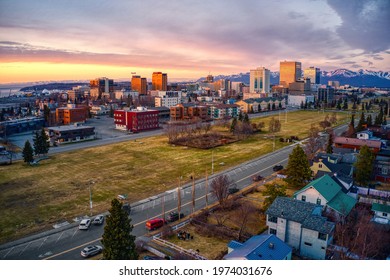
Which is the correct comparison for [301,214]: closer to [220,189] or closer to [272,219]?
[272,219]

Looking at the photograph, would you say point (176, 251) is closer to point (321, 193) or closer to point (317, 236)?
point (317, 236)

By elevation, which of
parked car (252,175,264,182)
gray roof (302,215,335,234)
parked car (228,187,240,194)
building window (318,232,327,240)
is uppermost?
gray roof (302,215,335,234)

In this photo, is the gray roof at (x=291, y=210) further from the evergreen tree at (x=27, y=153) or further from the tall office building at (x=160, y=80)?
the tall office building at (x=160, y=80)

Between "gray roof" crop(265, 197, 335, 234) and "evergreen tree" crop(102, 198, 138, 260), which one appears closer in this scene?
"evergreen tree" crop(102, 198, 138, 260)

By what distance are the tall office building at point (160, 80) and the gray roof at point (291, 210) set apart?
313 feet

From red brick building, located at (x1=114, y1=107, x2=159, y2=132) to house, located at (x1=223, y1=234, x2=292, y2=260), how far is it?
→ 93.7 feet

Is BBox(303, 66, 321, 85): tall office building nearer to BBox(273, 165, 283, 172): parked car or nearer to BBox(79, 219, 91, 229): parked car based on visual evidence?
BBox(273, 165, 283, 172): parked car

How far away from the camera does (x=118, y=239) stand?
8609 millimetres

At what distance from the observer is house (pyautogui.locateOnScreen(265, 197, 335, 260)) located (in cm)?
1039

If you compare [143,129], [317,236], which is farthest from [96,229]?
[143,129]

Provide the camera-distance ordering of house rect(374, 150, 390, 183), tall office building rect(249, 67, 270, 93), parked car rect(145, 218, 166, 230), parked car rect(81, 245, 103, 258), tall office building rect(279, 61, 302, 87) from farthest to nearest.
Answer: tall office building rect(279, 61, 302, 87) < tall office building rect(249, 67, 270, 93) < house rect(374, 150, 390, 183) < parked car rect(145, 218, 166, 230) < parked car rect(81, 245, 103, 258)

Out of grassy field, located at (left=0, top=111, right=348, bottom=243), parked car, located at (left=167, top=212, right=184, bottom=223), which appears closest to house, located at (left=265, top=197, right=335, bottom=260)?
parked car, located at (left=167, top=212, right=184, bottom=223)

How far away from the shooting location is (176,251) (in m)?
10.6
